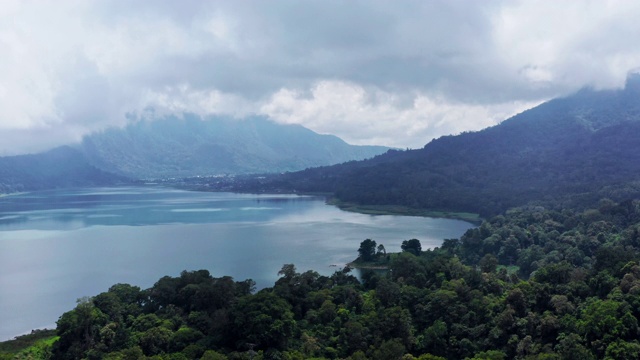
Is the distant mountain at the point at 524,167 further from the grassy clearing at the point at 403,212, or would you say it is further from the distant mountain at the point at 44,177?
the distant mountain at the point at 44,177

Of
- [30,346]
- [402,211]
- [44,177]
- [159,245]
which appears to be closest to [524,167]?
[402,211]

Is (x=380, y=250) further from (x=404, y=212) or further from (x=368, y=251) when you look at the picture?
(x=404, y=212)

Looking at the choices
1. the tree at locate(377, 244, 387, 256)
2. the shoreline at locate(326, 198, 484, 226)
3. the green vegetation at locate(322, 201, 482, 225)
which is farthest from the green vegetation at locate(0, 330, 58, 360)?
the green vegetation at locate(322, 201, 482, 225)

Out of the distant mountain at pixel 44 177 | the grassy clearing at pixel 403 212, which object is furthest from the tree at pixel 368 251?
the distant mountain at pixel 44 177

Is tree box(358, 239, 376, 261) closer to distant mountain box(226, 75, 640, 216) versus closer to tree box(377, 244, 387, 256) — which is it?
tree box(377, 244, 387, 256)

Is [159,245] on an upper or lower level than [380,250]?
lower

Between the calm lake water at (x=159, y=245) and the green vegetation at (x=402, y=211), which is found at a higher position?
the green vegetation at (x=402, y=211)

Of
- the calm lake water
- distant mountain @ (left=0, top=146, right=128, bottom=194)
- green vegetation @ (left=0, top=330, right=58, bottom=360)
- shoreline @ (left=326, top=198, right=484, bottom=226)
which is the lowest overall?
green vegetation @ (left=0, top=330, right=58, bottom=360)
